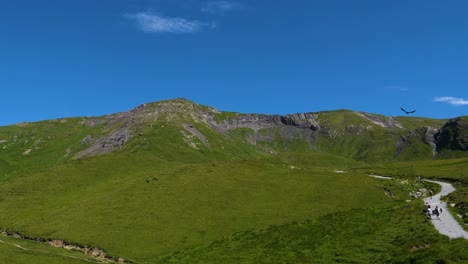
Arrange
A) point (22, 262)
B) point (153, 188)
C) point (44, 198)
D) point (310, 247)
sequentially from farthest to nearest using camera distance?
point (44, 198) → point (153, 188) → point (22, 262) → point (310, 247)

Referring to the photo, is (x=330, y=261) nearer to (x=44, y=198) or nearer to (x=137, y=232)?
(x=137, y=232)

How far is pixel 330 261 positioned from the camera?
43.4 metres

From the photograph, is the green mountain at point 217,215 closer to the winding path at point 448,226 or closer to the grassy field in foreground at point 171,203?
the grassy field in foreground at point 171,203

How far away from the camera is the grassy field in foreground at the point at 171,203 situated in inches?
3029

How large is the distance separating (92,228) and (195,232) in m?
21.2

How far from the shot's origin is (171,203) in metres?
92.4

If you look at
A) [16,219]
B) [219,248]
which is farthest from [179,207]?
[16,219]

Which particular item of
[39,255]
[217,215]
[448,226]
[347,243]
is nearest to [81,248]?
[39,255]

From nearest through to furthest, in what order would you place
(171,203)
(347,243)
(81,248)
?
(347,243), (81,248), (171,203)

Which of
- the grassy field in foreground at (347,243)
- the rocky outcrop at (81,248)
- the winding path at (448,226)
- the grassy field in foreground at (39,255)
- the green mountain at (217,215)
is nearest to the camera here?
the grassy field in foreground at (347,243)

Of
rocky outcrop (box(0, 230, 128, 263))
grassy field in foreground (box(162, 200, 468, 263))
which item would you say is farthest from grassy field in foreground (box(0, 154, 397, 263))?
grassy field in foreground (box(162, 200, 468, 263))

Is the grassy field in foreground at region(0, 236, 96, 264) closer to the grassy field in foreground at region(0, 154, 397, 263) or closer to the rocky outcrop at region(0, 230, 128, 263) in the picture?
the rocky outcrop at region(0, 230, 128, 263)

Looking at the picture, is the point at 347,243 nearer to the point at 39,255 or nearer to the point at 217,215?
the point at 217,215

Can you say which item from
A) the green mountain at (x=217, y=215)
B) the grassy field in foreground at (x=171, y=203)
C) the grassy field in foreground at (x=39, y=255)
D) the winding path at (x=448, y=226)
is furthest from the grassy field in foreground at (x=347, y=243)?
the grassy field in foreground at (x=39, y=255)
